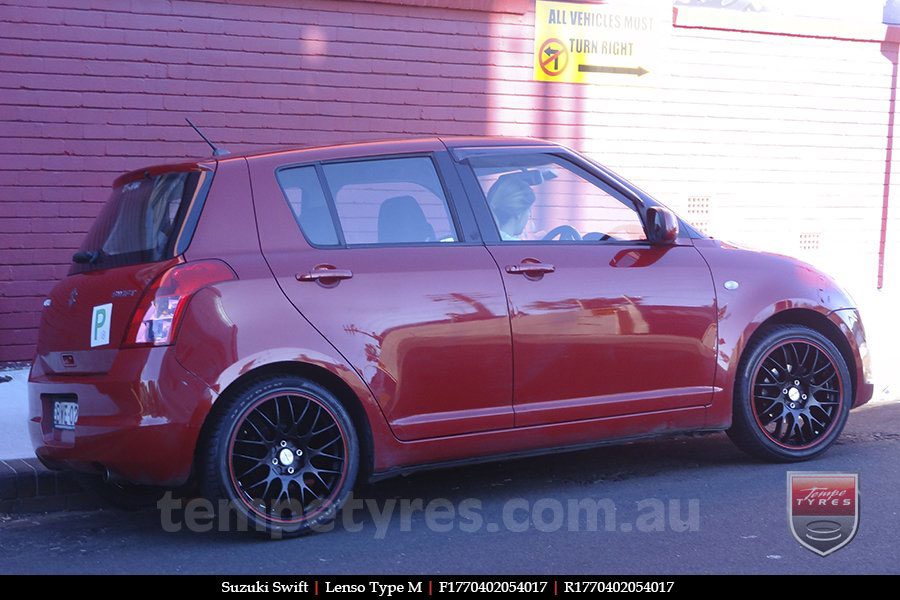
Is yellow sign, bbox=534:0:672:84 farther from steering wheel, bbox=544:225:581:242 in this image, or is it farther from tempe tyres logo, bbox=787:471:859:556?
tempe tyres logo, bbox=787:471:859:556

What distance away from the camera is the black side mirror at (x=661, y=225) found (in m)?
5.73

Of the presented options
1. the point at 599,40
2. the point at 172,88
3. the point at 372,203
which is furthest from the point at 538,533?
the point at 599,40

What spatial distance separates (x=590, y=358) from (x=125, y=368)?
214cm

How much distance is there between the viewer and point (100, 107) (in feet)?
29.9

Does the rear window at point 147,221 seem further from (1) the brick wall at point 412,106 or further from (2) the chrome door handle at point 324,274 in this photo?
(1) the brick wall at point 412,106

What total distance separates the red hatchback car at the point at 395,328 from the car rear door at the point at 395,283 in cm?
1

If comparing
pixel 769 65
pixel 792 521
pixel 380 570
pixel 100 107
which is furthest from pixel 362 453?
pixel 769 65

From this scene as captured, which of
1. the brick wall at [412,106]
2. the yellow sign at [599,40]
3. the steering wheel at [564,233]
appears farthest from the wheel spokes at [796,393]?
the yellow sign at [599,40]

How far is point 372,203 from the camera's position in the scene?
540 cm

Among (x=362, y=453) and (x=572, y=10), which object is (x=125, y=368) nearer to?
(x=362, y=453)

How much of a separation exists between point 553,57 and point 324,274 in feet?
21.2

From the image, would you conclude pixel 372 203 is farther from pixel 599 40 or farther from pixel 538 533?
pixel 599 40

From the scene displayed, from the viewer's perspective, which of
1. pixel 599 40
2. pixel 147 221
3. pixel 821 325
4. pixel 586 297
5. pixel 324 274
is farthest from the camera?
pixel 599 40
